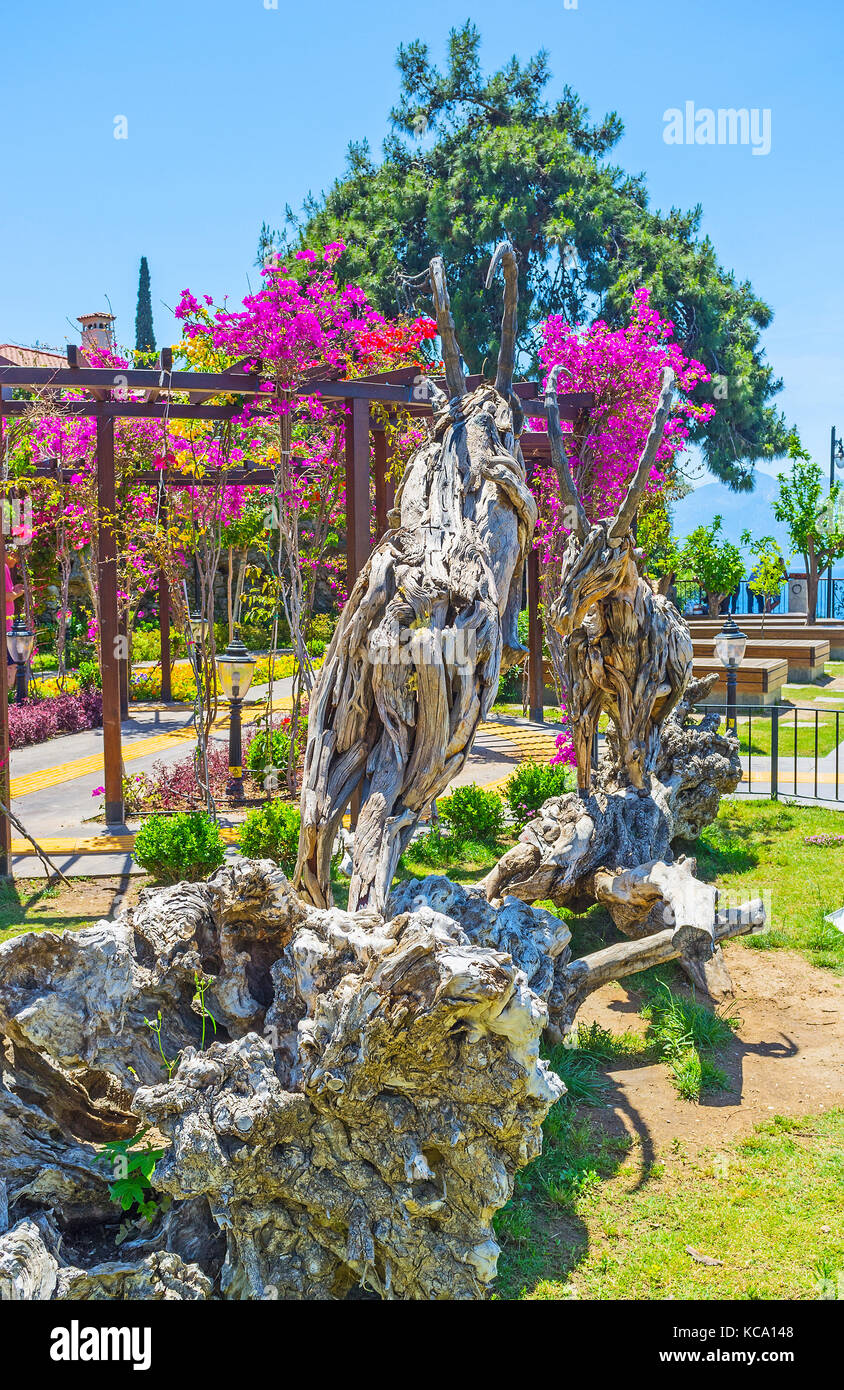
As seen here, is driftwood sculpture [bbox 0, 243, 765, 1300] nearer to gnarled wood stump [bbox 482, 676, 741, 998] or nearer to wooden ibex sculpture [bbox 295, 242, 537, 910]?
wooden ibex sculpture [bbox 295, 242, 537, 910]

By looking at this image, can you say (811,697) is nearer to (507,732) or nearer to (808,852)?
(507,732)

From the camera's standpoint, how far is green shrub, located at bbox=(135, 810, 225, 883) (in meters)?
6.81

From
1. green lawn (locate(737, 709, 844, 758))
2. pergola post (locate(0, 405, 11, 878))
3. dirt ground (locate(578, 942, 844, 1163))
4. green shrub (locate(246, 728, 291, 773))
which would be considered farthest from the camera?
green lawn (locate(737, 709, 844, 758))

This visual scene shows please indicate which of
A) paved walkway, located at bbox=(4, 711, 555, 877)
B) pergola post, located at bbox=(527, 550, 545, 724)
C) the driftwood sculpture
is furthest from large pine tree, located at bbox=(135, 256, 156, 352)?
the driftwood sculpture

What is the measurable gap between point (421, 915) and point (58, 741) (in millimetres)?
11826

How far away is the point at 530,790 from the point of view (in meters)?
8.78

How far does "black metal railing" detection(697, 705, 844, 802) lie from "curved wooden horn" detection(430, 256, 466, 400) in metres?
4.47

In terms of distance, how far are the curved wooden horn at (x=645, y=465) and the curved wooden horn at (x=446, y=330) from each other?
3.65ft

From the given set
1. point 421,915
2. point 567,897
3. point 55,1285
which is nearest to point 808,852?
point 567,897

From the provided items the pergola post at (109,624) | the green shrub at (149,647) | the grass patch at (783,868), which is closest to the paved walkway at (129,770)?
the pergola post at (109,624)

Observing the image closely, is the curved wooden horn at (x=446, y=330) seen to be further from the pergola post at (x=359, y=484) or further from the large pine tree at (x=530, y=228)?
the large pine tree at (x=530, y=228)

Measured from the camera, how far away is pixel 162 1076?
3.21m

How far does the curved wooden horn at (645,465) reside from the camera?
5703 millimetres

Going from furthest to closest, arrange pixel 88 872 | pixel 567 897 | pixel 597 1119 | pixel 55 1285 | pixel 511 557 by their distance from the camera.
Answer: pixel 88 872 < pixel 567 897 < pixel 511 557 < pixel 597 1119 < pixel 55 1285
